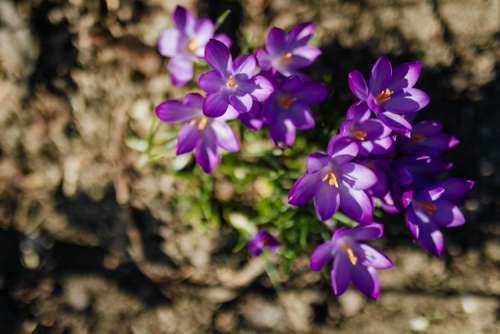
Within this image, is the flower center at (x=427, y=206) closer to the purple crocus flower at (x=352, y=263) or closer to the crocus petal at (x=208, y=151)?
the purple crocus flower at (x=352, y=263)

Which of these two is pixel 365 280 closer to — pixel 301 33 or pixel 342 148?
pixel 342 148

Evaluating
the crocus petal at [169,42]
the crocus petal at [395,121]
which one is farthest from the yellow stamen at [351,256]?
the crocus petal at [169,42]

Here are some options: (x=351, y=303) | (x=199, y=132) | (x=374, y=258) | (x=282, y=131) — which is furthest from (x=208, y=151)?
(x=351, y=303)

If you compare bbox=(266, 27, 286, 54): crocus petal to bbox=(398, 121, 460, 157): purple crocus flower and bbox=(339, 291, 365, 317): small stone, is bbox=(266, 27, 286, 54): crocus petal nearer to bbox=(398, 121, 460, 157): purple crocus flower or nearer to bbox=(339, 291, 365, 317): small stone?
bbox=(398, 121, 460, 157): purple crocus flower

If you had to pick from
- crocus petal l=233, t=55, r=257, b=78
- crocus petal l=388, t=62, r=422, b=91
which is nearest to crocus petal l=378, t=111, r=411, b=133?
crocus petal l=388, t=62, r=422, b=91

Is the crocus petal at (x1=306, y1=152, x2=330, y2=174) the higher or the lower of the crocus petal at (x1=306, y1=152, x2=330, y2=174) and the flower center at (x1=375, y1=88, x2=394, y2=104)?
the lower

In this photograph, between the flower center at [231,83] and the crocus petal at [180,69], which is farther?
the crocus petal at [180,69]
